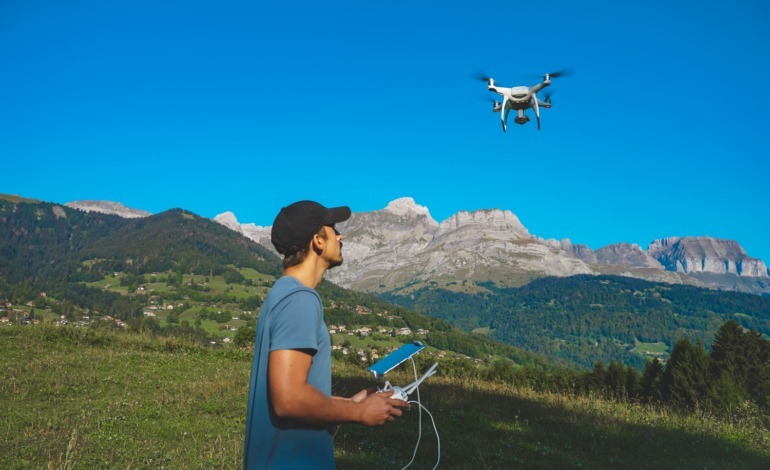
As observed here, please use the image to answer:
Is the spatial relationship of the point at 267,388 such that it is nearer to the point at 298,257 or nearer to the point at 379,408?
the point at 379,408

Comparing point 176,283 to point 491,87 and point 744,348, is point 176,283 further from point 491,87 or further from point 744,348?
point 491,87

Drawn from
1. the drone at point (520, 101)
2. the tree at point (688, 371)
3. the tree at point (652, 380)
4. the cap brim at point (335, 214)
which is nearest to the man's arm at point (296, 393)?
the cap brim at point (335, 214)

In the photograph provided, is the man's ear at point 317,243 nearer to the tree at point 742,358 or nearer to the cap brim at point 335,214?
the cap brim at point 335,214

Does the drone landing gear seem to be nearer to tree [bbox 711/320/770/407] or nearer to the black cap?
the black cap

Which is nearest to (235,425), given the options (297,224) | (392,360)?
(392,360)

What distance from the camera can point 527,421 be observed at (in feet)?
36.8

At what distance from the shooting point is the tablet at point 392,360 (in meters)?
3.08

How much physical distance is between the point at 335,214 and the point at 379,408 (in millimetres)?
1270

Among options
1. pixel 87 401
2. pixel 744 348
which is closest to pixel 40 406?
pixel 87 401

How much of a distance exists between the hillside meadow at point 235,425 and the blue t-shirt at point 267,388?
16.3 ft

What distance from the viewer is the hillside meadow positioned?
7730 mm

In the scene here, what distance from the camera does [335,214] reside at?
11.0 ft

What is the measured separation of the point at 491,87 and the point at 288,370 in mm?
10365

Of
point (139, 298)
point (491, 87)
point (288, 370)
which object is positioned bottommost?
point (139, 298)
